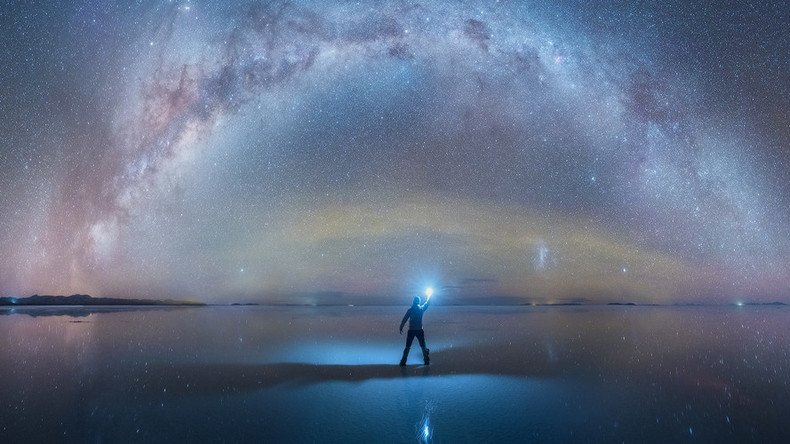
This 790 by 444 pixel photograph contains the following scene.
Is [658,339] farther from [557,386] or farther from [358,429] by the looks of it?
[358,429]

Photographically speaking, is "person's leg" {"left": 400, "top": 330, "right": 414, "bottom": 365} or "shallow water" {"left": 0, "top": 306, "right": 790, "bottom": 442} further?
"person's leg" {"left": 400, "top": 330, "right": 414, "bottom": 365}

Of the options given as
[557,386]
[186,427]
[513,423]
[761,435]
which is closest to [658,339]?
[557,386]

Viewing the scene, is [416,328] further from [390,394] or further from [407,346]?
[390,394]

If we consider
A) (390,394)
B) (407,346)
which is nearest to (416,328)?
(407,346)

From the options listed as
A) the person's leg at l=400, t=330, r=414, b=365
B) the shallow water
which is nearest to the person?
the person's leg at l=400, t=330, r=414, b=365

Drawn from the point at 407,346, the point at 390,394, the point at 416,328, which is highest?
the point at 416,328

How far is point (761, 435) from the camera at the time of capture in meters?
6.19

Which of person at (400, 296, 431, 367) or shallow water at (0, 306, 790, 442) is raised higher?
person at (400, 296, 431, 367)

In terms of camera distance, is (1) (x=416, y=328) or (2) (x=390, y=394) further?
(1) (x=416, y=328)

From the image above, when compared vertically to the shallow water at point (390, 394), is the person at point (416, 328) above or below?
above

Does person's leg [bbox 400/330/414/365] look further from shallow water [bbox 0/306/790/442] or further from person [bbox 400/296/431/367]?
shallow water [bbox 0/306/790/442]

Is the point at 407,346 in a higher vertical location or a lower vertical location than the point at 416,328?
lower

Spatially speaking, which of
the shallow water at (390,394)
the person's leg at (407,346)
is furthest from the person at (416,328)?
the shallow water at (390,394)

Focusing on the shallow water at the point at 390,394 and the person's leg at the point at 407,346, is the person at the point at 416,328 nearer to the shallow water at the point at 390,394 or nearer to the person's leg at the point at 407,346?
the person's leg at the point at 407,346
